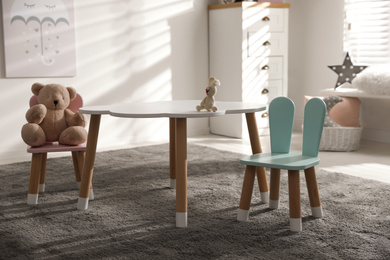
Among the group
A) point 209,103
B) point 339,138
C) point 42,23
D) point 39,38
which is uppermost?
point 42,23

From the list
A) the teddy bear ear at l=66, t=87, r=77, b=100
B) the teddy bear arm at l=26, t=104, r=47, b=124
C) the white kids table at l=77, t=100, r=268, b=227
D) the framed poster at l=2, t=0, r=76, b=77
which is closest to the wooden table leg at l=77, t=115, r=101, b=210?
the white kids table at l=77, t=100, r=268, b=227

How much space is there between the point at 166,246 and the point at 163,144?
2490 mm

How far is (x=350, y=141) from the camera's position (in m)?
4.17

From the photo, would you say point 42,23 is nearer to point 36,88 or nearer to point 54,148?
point 36,88

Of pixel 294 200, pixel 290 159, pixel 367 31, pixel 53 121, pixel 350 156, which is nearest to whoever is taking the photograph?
pixel 294 200

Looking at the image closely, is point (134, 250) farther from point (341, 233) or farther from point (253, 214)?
point (341, 233)

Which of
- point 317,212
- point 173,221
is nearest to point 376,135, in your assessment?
point 317,212

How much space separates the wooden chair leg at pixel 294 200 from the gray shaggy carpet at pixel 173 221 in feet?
0.17

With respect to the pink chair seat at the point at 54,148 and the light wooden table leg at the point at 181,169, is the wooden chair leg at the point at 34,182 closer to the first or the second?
the pink chair seat at the point at 54,148

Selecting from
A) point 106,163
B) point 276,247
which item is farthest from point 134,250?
point 106,163

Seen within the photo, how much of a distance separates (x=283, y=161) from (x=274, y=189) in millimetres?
304

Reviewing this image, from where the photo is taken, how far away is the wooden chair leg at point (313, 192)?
2383 millimetres

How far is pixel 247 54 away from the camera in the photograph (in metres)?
4.79

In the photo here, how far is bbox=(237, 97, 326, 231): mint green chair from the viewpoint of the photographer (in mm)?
2238
